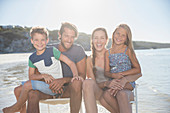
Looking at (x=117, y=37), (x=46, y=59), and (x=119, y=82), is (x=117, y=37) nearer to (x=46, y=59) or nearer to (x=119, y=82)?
(x=119, y=82)

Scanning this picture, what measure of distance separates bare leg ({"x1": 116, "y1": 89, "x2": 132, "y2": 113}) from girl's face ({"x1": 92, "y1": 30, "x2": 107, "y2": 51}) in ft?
2.69

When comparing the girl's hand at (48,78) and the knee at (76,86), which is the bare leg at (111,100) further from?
the girl's hand at (48,78)

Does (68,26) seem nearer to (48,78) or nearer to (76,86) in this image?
(48,78)

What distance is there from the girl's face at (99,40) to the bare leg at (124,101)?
821 mm

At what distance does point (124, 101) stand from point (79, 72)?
0.90 meters

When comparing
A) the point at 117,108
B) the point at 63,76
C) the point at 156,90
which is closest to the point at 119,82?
the point at 117,108

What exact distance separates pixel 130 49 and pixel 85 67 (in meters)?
0.73

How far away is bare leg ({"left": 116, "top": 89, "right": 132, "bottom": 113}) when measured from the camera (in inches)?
80.8

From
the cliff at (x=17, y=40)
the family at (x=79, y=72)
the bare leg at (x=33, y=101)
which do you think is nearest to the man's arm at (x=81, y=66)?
the family at (x=79, y=72)

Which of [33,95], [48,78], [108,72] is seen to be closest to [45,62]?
[48,78]

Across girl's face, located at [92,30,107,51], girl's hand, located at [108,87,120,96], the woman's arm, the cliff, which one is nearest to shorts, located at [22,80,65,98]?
the woman's arm

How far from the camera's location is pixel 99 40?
2.72m

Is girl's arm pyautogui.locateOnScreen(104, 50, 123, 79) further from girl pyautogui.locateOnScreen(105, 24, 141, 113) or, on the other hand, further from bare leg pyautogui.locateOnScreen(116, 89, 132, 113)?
bare leg pyautogui.locateOnScreen(116, 89, 132, 113)

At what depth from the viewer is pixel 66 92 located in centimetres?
245
